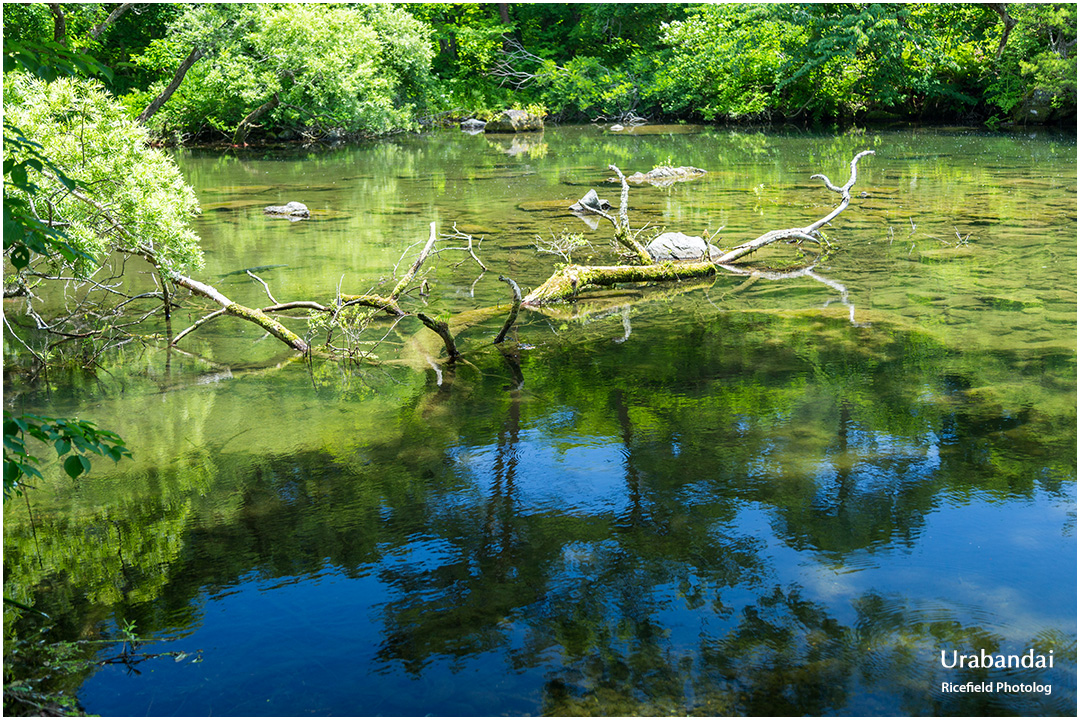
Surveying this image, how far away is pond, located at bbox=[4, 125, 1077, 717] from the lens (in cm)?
447

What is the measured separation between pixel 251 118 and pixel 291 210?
15.8 meters

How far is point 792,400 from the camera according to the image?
7902 mm

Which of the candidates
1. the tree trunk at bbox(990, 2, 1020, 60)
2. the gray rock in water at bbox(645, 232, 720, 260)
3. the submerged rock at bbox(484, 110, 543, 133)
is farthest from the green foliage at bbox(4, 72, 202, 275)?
the tree trunk at bbox(990, 2, 1020, 60)

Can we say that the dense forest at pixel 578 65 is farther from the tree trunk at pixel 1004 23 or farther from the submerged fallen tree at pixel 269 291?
the submerged fallen tree at pixel 269 291

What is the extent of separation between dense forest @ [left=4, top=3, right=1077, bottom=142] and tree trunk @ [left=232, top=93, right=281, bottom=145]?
2.3 inches

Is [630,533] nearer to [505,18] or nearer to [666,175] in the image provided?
[666,175]

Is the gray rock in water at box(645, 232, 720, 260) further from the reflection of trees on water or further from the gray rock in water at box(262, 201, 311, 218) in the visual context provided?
the gray rock in water at box(262, 201, 311, 218)

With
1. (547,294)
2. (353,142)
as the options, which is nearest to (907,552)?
(547,294)

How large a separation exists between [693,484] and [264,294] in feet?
25.2

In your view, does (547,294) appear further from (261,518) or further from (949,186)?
(949,186)

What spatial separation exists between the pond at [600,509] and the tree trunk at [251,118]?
20.0m

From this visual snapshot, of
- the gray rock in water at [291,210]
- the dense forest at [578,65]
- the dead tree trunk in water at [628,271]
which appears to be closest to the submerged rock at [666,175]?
the gray rock in water at [291,210]

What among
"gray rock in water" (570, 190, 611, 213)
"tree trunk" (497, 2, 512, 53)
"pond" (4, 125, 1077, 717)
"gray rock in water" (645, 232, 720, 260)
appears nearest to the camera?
"pond" (4, 125, 1077, 717)

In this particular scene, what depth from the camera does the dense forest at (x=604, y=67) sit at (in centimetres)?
2836
